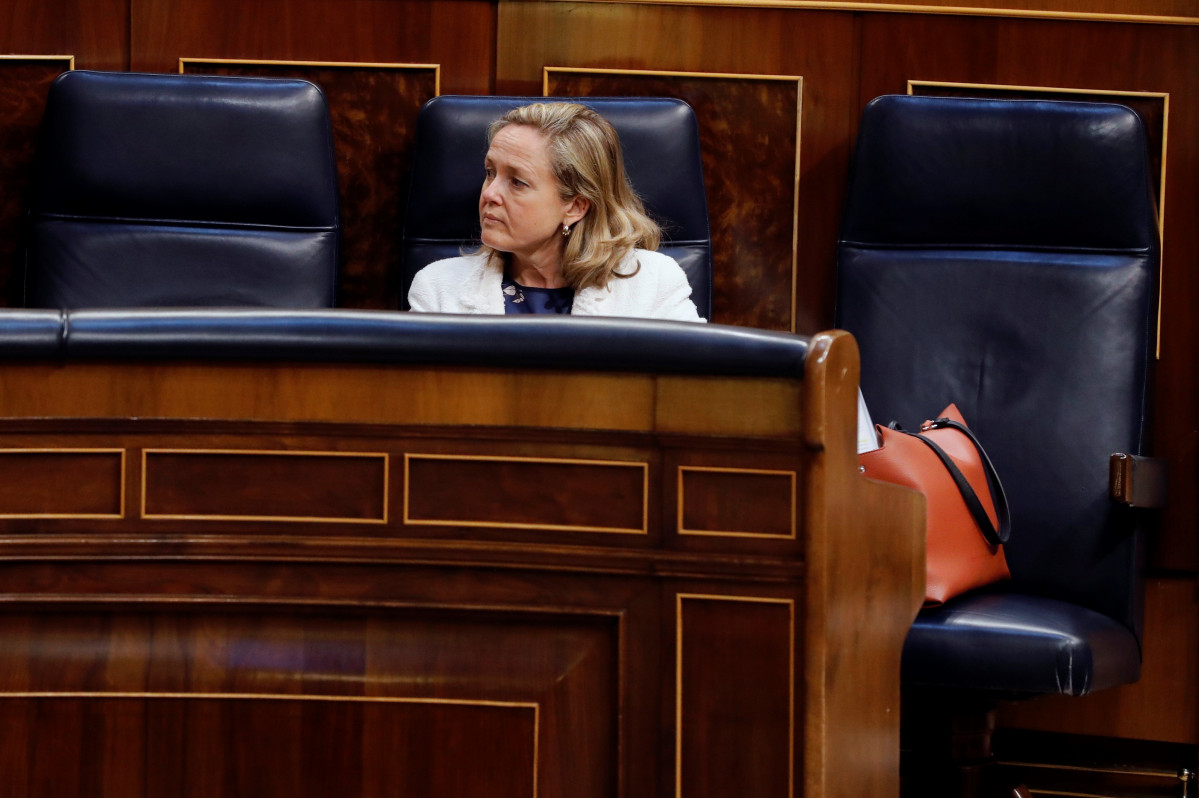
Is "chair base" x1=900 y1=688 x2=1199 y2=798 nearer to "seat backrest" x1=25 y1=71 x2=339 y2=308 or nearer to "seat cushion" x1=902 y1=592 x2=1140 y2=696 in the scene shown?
"seat cushion" x1=902 y1=592 x2=1140 y2=696

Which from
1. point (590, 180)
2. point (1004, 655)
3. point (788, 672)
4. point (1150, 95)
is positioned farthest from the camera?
point (1150, 95)

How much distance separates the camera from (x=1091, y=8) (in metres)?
1.87

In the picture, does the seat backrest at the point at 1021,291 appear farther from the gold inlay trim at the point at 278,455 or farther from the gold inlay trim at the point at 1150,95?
the gold inlay trim at the point at 278,455

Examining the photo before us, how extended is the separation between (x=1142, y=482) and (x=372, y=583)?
111 centimetres

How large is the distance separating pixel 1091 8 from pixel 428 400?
1474mm

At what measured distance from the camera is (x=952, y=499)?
1.48 meters

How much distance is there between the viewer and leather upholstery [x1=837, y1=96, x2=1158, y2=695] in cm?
162

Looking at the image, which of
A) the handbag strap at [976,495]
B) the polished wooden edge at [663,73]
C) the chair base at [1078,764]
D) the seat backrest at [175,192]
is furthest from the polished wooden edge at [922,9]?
the chair base at [1078,764]

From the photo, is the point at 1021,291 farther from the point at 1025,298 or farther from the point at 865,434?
the point at 865,434

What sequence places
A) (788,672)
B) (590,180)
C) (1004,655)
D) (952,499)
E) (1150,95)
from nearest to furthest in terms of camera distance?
(788,672), (1004,655), (952,499), (590,180), (1150,95)

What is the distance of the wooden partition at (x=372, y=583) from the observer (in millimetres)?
885

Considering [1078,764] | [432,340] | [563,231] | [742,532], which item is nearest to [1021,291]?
[563,231]

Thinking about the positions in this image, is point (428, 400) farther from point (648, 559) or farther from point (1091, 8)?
point (1091, 8)

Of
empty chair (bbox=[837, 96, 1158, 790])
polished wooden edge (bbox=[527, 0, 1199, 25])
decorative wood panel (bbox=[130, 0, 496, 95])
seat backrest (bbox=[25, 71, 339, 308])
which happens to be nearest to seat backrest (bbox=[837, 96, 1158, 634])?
empty chair (bbox=[837, 96, 1158, 790])
